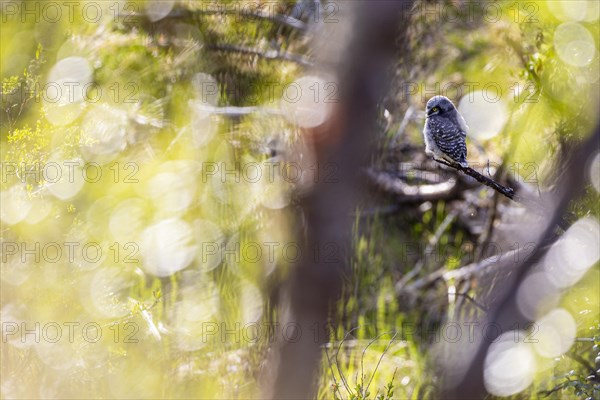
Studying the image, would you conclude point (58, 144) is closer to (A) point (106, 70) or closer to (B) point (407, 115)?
(A) point (106, 70)

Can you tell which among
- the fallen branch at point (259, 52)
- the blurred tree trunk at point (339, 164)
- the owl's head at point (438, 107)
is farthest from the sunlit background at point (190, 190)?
the blurred tree trunk at point (339, 164)

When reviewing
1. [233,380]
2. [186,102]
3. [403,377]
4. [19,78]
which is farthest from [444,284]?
[19,78]

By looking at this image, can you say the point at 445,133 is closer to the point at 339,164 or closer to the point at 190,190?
the point at 339,164

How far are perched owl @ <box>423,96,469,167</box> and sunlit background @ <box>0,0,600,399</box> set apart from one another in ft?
0.50

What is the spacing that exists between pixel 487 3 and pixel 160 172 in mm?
1363

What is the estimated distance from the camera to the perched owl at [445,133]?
144 cm

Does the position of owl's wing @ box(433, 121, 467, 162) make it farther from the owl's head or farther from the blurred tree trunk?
the blurred tree trunk

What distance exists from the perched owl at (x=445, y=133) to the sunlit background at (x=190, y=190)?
154mm

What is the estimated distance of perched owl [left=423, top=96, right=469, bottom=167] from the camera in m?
1.44

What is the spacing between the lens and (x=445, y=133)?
147cm

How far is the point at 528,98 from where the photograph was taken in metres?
1.74

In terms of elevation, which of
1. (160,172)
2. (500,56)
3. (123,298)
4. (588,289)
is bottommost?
(123,298)

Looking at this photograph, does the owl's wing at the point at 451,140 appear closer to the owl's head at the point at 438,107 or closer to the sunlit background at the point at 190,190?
the owl's head at the point at 438,107

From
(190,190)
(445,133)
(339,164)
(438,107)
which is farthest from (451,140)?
(190,190)
